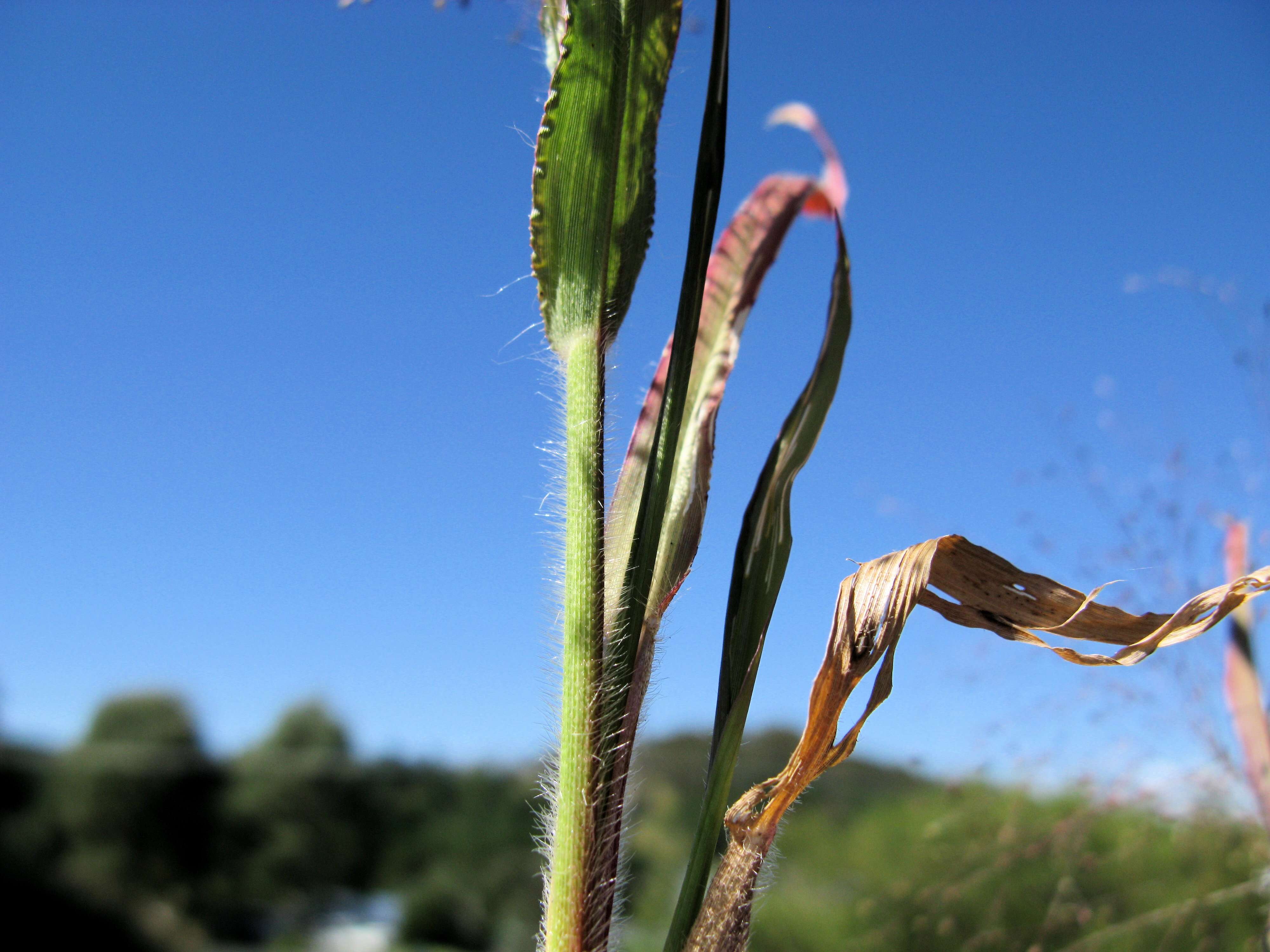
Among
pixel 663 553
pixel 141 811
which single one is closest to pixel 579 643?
pixel 663 553

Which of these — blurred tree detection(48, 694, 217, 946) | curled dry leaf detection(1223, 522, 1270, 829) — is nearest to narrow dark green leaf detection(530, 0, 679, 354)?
curled dry leaf detection(1223, 522, 1270, 829)

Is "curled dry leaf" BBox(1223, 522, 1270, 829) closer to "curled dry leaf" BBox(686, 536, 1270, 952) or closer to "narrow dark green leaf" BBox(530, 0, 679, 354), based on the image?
"curled dry leaf" BBox(686, 536, 1270, 952)

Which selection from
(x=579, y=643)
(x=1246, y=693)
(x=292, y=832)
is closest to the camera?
(x=579, y=643)

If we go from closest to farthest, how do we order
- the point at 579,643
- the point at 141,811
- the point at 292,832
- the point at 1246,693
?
the point at 579,643
the point at 1246,693
the point at 141,811
the point at 292,832

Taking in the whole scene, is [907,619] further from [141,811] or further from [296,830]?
[141,811]

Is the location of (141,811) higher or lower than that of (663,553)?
higher

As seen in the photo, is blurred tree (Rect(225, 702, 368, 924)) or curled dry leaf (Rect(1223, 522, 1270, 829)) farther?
blurred tree (Rect(225, 702, 368, 924))

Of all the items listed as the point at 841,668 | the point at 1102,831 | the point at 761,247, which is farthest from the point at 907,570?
the point at 1102,831

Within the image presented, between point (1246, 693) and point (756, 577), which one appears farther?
point (1246, 693)
